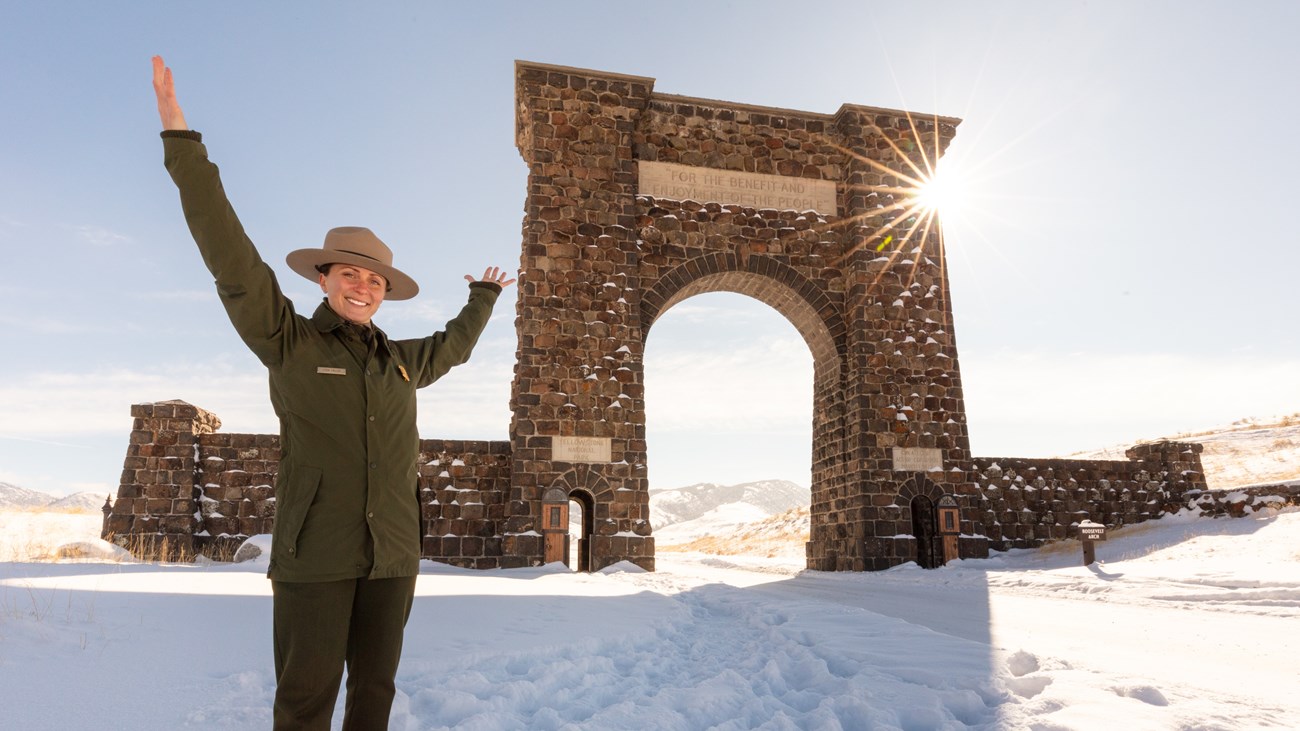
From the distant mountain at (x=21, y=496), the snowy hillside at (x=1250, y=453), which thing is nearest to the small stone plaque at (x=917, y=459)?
the snowy hillside at (x=1250, y=453)

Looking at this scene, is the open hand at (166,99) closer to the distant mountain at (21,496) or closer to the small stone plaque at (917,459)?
the small stone plaque at (917,459)

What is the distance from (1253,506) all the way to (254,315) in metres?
17.1

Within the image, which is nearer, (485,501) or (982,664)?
(982,664)

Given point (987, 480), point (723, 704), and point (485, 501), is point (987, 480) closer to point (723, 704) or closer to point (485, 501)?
point (485, 501)

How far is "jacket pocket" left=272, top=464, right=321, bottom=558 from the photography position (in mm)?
2213

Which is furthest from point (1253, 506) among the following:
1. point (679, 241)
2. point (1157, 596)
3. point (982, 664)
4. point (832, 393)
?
point (982, 664)

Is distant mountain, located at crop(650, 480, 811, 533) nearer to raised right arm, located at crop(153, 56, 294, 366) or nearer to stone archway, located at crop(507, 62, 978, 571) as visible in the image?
stone archway, located at crop(507, 62, 978, 571)

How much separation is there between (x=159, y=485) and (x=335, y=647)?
485 inches

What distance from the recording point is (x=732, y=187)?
15.1 meters

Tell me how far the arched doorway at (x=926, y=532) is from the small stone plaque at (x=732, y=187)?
5942 millimetres

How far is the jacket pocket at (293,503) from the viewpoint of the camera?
2.21 meters

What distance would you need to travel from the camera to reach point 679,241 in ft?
48.5

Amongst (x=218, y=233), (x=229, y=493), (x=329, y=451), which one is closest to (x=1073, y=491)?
(x=229, y=493)

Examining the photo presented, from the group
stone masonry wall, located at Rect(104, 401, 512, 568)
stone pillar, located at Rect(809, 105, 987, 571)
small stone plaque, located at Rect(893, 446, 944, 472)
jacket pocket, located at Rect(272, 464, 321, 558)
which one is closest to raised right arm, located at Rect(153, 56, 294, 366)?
jacket pocket, located at Rect(272, 464, 321, 558)
